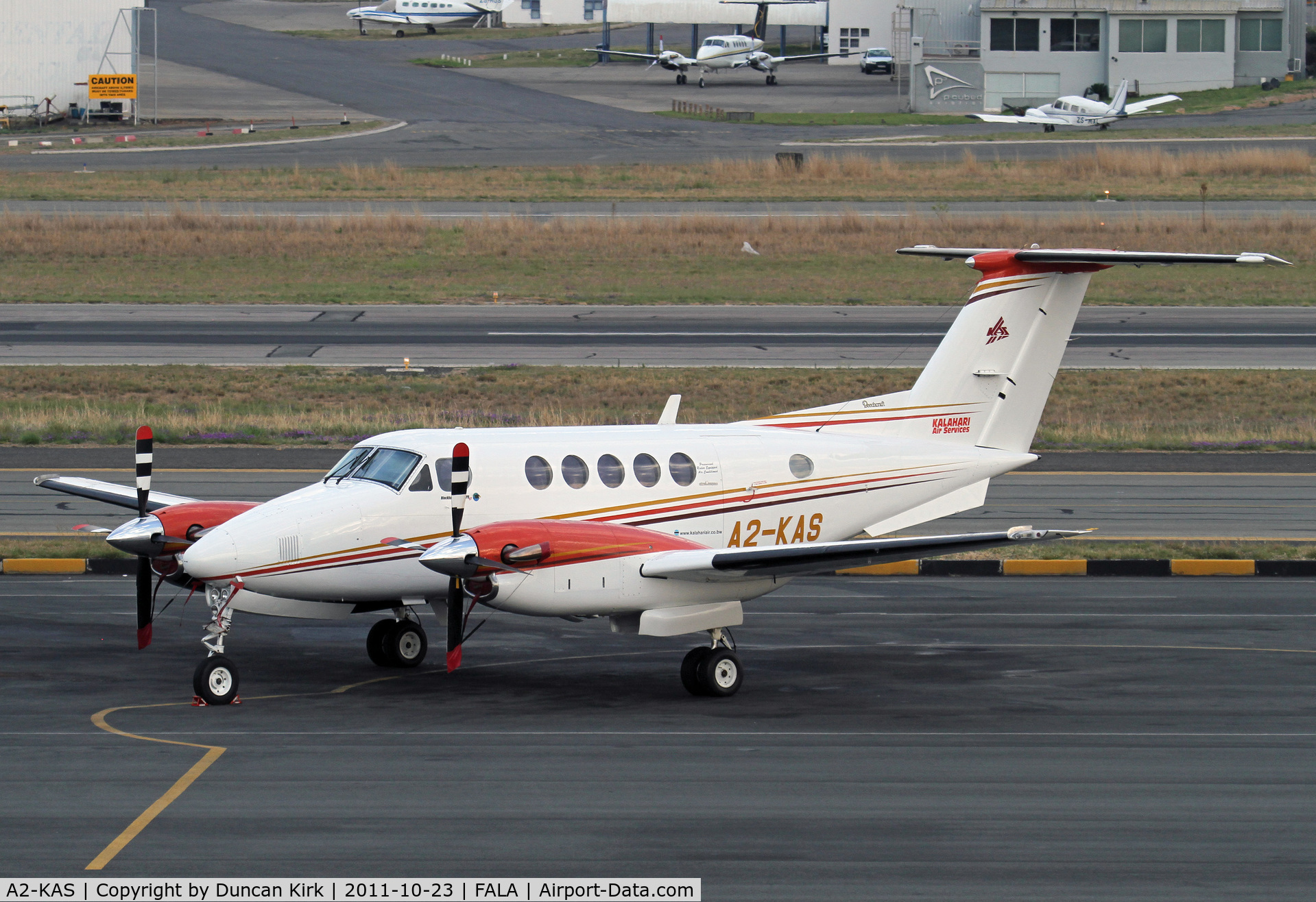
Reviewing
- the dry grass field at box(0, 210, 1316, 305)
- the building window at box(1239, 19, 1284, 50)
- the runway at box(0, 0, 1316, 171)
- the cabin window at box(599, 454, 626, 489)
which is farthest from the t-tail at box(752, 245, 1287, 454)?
the building window at box(1239, 19, 1284, 50)

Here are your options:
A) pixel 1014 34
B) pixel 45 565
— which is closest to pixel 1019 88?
pixel 1014 34

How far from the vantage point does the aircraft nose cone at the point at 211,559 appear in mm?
13258

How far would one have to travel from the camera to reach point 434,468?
1428 cm

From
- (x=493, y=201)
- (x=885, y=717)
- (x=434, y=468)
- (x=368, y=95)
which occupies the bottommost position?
(x=885, y=717)

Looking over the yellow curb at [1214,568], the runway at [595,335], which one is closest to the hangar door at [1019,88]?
the runway at [595,335]

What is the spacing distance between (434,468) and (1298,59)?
336ft

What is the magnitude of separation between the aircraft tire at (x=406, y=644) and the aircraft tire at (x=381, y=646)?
22 millimetres

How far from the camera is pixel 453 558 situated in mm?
12961

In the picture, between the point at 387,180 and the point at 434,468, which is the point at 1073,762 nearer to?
the point at 434,468

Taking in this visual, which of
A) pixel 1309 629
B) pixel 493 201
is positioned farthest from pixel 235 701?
pixel 493 201

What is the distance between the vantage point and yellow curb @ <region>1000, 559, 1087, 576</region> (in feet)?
64.3

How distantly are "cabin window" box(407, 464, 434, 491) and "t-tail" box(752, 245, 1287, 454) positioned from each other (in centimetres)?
508

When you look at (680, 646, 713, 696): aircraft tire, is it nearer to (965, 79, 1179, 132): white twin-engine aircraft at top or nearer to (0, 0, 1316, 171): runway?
(0, 0, 1316, 171): runway

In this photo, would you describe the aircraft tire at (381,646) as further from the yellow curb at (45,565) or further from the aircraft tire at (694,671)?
the yellow curb at (45,565)
